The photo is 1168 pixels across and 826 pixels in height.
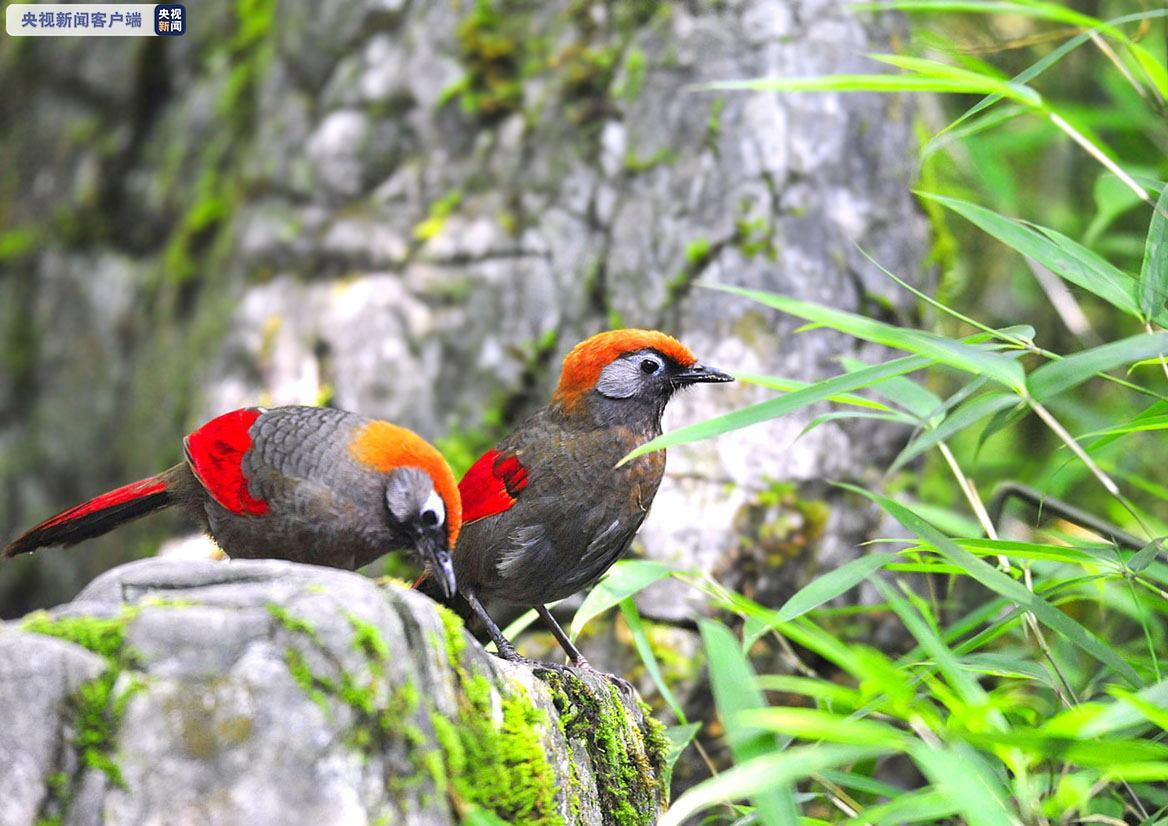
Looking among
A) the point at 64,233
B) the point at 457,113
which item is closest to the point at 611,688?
the point at 457,113

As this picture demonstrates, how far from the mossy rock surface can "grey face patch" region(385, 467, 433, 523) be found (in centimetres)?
74

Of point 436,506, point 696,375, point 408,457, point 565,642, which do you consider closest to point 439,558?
point 436,506

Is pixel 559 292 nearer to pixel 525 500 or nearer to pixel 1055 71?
pixel 525 500

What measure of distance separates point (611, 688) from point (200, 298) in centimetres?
332

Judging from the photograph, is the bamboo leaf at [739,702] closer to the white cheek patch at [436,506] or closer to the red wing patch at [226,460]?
Result: the white cheek patch at [436,506]

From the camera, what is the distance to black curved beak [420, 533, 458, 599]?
3.11 m

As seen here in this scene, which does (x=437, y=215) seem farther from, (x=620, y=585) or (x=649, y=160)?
(x=620, y=585)

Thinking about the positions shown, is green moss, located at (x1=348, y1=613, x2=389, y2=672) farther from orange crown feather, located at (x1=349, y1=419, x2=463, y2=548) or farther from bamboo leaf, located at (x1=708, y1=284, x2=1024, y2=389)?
bamboo leaf, located at (x1=708, y1=284, x2=1024, y2=389)

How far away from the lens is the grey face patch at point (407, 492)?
3064 mm

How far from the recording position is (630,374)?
367 cm

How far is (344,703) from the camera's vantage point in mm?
2059

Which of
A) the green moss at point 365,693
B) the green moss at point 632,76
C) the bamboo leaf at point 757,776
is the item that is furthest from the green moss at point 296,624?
the green moss at point 632,76

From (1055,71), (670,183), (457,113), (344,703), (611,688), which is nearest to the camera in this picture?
(344,703)

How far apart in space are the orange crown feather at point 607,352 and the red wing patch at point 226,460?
943 mm
